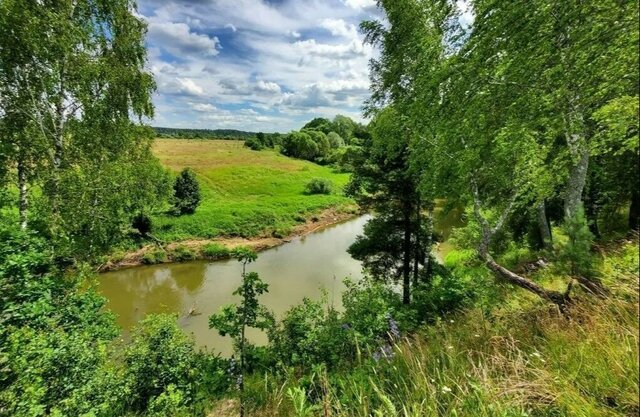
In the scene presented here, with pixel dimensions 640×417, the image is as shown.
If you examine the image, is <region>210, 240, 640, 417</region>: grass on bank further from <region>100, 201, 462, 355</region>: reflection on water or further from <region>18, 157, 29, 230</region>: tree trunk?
<region>100, 201, 462, 355</region>: reflection on water

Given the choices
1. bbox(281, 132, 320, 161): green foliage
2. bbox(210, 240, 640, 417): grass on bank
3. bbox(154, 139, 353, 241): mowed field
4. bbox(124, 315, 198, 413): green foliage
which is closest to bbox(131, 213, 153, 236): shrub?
bbox(154, 139, 353, 241): mowed field

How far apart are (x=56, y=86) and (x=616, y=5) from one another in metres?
9.96

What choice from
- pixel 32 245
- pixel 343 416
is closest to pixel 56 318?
pixel 32 245

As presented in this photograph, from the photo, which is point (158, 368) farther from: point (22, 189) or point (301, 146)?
point (301, 146)

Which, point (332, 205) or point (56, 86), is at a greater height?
point (56, 86)

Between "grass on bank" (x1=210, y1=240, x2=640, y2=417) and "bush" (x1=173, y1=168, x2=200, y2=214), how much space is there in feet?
84.9

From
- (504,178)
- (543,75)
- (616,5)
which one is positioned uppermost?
(616,5)

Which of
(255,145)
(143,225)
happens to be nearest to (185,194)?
(143,225)

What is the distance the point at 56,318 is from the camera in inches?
236

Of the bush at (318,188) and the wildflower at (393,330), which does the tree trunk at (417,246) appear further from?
the bush at (318,188)

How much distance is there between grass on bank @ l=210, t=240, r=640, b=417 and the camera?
2.03 m

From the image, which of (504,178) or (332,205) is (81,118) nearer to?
(504,178)

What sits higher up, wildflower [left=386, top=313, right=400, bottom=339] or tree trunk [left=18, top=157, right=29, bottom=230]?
tree trunk [left=18, top=157, right=29, bottom=230]

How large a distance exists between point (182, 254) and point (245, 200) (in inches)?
498
